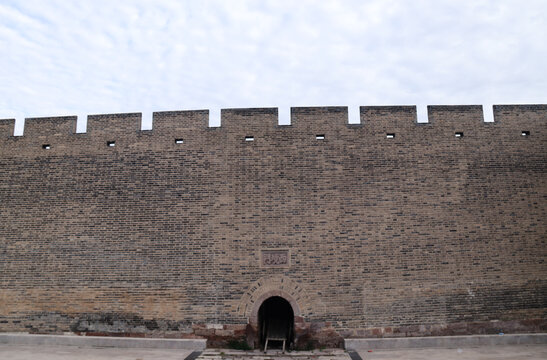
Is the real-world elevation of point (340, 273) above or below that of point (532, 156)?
below

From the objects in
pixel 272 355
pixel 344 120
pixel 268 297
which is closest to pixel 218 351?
pixel 272 355

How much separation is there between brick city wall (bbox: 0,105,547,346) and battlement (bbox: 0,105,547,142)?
0.04m

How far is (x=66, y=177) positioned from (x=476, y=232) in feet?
34.0

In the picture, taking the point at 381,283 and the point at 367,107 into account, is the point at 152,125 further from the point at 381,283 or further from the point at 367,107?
the point at 381,283

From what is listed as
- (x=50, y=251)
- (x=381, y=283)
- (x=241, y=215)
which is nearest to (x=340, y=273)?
(x=381, y=283)

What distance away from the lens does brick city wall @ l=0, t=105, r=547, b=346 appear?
28.1 ft

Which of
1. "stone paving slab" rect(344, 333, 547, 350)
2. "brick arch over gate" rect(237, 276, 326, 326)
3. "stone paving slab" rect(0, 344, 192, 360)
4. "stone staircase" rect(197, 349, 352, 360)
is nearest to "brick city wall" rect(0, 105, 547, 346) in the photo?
"brick arch over gate" rect(237, 276, 326, 326)

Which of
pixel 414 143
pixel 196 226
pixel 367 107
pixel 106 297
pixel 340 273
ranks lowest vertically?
pixel 106 297

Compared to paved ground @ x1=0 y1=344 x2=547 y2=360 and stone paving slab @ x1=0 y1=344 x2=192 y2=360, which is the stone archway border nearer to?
paved ground @ x1=0 y1=344 x2=547 y2=360

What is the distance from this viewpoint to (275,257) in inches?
344

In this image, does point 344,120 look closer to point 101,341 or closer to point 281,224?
point 281,224

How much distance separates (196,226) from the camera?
29.3 ft

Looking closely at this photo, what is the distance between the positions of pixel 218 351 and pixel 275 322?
1769mm

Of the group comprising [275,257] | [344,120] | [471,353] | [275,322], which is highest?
[344,120]
